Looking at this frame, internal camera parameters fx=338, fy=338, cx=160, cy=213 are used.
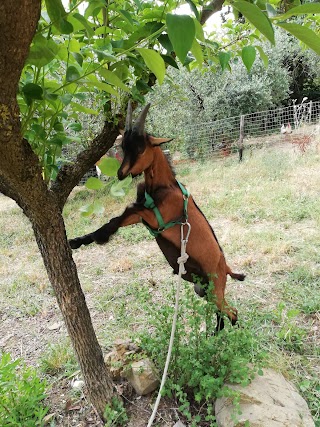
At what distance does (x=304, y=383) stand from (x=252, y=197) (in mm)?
3602

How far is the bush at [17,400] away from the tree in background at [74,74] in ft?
0.91

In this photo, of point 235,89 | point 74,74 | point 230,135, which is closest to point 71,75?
point 74,74

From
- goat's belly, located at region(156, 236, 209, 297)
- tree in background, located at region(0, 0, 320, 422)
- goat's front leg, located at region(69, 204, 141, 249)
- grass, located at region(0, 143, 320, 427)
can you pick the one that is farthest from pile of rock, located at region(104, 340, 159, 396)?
goat's front leg, located at region(69, 204, 141, 249)

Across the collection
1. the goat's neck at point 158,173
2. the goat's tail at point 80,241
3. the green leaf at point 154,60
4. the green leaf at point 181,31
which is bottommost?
the goat's tail at point 80,241

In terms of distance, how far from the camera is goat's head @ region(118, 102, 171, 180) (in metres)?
1.18

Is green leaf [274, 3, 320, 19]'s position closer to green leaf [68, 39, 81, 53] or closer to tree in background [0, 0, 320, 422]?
tree in background [0, 0, 320, 422]

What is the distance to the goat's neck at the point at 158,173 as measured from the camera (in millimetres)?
1538

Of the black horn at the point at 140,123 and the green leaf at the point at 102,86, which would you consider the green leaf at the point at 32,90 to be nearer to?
the green leaf at the point at 102,86

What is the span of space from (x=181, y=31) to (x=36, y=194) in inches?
32.0

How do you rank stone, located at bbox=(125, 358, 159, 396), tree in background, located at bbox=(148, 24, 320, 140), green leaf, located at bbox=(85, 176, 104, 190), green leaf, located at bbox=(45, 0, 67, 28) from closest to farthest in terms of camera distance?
green leaf, located at bbox=(45, 0, 67, 28) → green leaf, located at bbox=(85, 176, 104, 190) → stone, located at bbox=(125, 358, 159, 396) → tree in background, located at bbox=(148, 24, 320, 140)

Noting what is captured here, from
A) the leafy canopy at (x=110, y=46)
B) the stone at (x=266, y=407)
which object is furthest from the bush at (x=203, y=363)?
the leafy canopy at (x=110, y=46)

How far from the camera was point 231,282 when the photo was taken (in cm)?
321

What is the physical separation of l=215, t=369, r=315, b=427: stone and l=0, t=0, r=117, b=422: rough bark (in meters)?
0.54

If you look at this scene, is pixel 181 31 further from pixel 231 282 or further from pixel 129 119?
pixel 231 282
